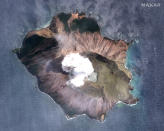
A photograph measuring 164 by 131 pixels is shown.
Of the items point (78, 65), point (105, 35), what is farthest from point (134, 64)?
point (78, 65)

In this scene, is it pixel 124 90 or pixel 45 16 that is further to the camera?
pixel 124 90

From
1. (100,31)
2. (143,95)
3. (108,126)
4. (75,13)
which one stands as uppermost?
(75,13)

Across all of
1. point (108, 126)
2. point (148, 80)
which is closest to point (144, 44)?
point (148, 80)

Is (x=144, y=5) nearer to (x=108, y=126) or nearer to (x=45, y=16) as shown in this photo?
(x=45, y=16)

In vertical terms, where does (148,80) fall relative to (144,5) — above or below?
below
